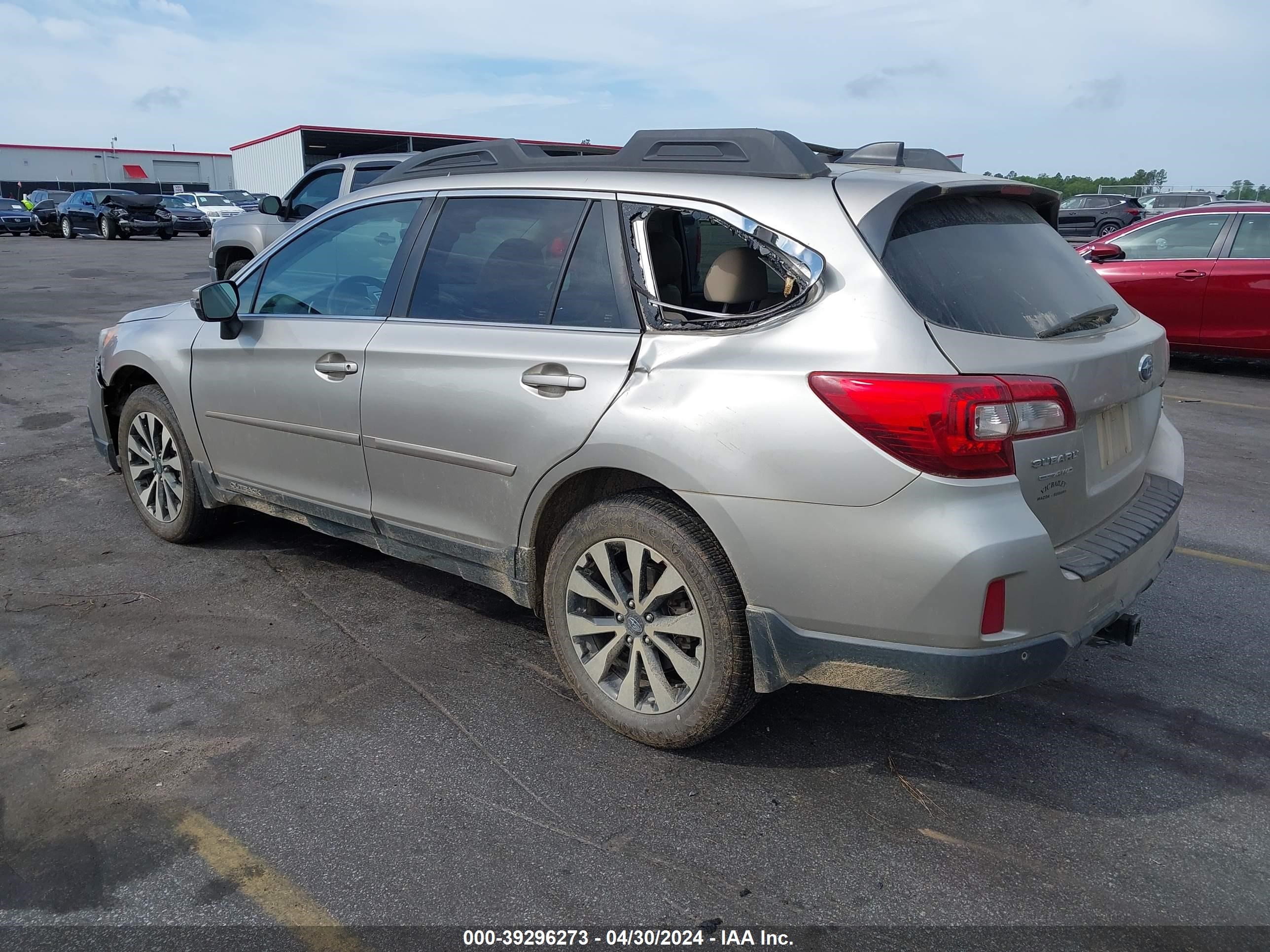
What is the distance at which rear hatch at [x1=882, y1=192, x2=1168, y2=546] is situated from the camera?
2.75 meters

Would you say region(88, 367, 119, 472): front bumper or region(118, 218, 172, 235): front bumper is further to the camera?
region(118, 218, 172, 235): front bumper

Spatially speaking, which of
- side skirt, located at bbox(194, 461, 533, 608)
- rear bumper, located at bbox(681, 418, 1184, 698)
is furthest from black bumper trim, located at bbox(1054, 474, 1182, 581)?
side skirt, located at bbox(194, 461, 533, 608)

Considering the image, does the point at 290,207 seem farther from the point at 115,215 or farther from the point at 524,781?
the point at 115,215

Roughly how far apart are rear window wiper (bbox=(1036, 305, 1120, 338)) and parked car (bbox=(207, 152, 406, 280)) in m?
8.43

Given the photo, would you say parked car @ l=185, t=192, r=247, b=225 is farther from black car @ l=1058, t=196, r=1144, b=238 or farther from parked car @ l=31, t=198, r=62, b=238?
black car @ l=1058, t=196, r=1144, b=238

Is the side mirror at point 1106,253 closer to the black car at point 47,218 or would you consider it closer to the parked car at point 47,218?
the parked car at point 47,218

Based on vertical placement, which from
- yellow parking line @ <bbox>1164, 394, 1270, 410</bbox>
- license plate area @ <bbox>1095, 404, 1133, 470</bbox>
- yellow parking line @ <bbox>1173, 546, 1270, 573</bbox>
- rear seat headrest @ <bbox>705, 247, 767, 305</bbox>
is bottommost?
yellow parking line @ <bbox>1173, 546, 1270, 573</bbox>

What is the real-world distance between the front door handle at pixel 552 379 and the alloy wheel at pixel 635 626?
51 cm

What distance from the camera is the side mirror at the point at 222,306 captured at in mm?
4395

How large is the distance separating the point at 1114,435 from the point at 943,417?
842 millimetres

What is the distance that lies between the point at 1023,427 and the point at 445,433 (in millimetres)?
1957

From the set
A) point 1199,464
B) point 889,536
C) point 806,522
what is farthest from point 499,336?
point 1199,464

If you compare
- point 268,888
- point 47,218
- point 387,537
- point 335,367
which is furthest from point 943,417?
point 47,218

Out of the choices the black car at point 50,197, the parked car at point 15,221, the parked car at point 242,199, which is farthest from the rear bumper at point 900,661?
the parked car at point 15,221
